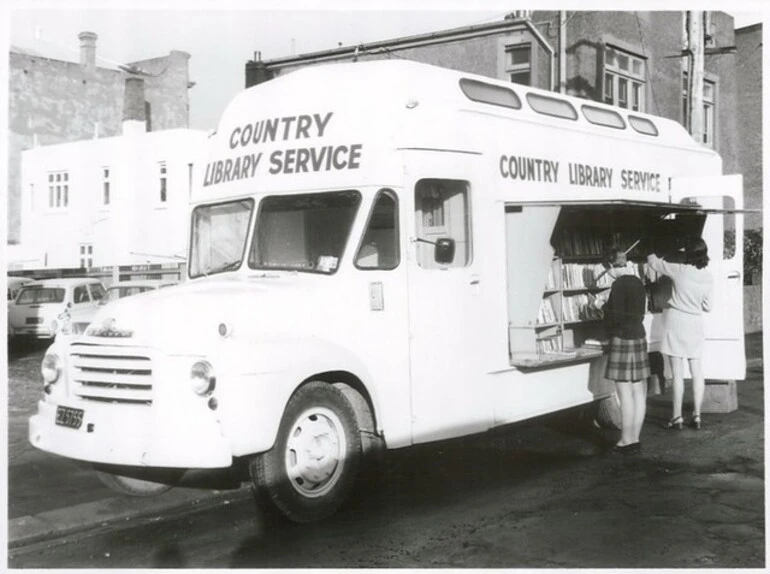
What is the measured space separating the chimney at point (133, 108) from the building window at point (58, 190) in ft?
7.50

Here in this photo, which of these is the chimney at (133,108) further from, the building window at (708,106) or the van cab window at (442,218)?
the van cab window at (442,218)

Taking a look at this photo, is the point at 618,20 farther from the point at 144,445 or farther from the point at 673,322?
the point at 144,445

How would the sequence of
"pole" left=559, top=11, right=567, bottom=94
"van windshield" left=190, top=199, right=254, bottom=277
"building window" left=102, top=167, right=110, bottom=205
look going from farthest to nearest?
"building window" left=102, top=167, right=110, bottom=205
"pole" left=559, top=11, right=567, bottom=94
"van windshield" left=190, top=199, right=254, bottom=277

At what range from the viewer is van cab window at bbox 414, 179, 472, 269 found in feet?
22.0

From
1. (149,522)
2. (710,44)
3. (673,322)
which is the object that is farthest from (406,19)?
(710,44)

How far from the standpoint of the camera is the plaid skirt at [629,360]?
7.82 meters

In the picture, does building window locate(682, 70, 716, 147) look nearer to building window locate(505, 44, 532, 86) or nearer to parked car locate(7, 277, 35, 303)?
building window locate(505, 44, 532, 86)

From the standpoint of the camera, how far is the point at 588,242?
9492mm

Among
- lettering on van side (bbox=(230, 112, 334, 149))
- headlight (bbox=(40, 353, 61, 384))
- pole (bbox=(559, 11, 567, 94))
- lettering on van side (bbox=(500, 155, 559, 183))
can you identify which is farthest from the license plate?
pole (bbox=(559, 11, 567, 94))

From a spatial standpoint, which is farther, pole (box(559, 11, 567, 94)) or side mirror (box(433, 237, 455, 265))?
pole (box(559, 11, 567, 94))

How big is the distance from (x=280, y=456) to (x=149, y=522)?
119cm

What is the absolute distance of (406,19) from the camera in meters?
7.75

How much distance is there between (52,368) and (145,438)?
1.11m

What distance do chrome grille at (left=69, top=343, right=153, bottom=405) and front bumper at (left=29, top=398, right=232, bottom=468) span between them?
0.06 m
